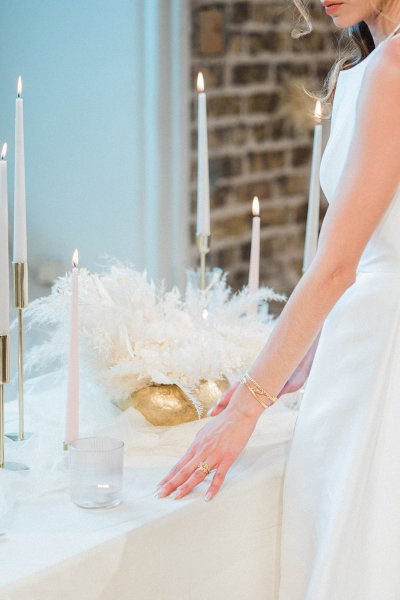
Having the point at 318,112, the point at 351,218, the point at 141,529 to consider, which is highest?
the point at 318,112

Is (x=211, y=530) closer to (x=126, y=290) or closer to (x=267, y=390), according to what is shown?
(x=267, y=390)

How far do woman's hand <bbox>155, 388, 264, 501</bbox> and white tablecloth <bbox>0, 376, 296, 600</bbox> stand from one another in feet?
0.06

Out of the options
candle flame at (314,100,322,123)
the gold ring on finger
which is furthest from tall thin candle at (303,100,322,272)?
the gold ring on finger

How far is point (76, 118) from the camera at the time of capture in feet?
10.0

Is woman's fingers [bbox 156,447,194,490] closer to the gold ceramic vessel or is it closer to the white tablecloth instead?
the white tablecloth

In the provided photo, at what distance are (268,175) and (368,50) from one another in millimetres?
2106

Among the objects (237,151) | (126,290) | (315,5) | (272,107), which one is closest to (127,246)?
(237,151)

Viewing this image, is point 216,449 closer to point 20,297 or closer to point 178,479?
point 178,479

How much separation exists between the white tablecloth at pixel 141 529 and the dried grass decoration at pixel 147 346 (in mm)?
37

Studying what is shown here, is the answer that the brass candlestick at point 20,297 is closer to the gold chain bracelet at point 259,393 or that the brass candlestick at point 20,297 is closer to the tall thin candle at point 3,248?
the tall thin candle at point 3,248

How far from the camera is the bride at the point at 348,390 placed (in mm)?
1065

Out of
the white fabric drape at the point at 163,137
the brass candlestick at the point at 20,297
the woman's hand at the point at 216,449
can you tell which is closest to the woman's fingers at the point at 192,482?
the woman's hand at the point at 216,449

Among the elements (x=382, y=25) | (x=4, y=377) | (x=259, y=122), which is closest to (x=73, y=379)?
(x=4, y=377)

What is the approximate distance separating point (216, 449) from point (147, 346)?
24cm
